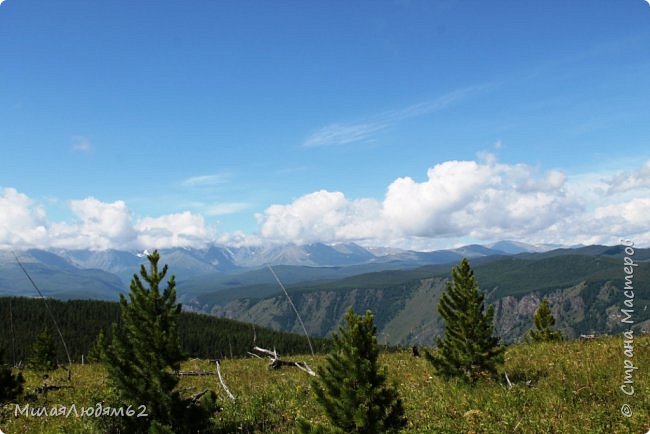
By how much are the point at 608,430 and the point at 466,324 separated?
5.31m

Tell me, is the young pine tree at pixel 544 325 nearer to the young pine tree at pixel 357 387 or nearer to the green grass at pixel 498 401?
the green grass at pixel 498 401

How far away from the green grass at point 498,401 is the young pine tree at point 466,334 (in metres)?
0.61

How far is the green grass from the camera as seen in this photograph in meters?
10.6

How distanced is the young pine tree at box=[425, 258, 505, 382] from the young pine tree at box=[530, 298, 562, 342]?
50.8 feet

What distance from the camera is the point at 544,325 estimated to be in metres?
30.2

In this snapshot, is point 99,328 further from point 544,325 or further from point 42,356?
point 544,325

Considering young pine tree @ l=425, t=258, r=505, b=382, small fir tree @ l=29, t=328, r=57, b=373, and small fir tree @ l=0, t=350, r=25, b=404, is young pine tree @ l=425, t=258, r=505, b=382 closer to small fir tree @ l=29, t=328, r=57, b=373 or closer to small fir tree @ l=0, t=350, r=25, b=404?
small fir tree @ l=0, t=350, r=25, b=404

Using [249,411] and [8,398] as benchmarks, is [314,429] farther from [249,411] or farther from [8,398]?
[8,398]

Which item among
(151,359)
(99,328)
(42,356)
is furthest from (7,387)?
(99,328)

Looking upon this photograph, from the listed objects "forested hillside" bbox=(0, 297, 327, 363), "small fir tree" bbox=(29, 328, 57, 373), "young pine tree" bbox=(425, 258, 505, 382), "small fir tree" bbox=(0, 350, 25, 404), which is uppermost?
"young pine tree" bbox=(425, 258, 505, 382)

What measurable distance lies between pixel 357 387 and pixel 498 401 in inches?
252

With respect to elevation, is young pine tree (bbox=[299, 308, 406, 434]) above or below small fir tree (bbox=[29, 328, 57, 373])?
above

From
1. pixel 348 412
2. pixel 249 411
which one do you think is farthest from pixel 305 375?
pixel 348 412

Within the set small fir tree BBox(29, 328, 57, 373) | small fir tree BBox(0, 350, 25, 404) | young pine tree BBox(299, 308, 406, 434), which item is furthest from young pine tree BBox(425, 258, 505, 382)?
small fir tree BBox(29, 328, 57, 373)
